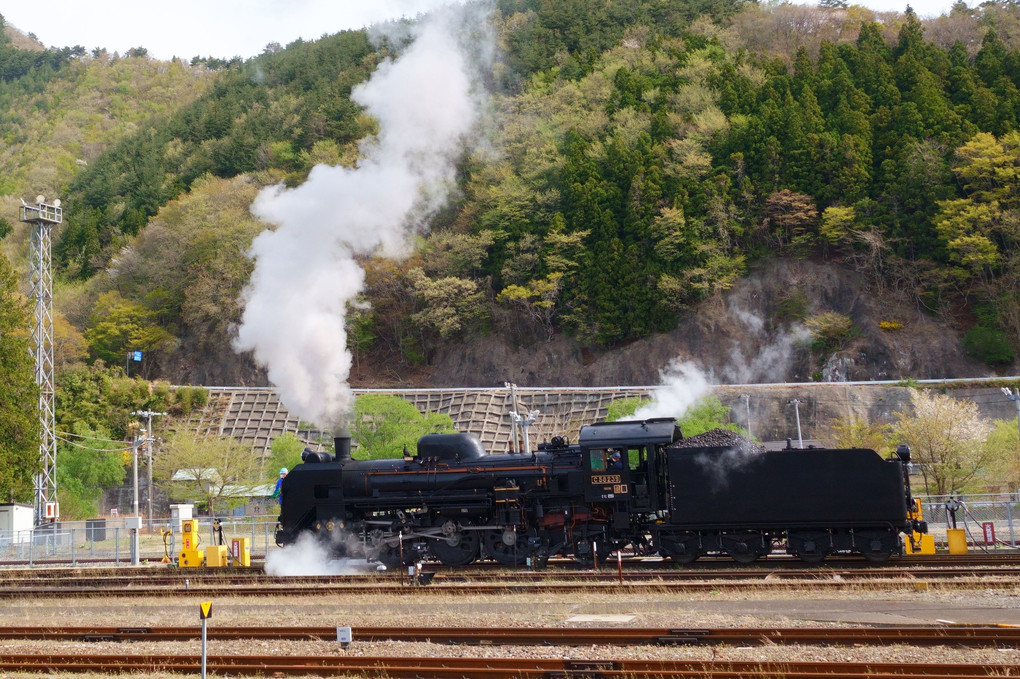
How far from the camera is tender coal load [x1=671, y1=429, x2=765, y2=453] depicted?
19156 mm

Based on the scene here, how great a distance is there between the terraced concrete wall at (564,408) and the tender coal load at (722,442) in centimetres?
2459

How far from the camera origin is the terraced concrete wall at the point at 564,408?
45094mm

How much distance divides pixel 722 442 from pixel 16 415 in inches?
1173

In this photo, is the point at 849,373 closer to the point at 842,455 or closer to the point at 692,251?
the point at 692,251

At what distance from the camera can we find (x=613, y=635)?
1149cm

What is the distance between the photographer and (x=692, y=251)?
5462cm

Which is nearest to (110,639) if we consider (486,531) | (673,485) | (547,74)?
(486,531)

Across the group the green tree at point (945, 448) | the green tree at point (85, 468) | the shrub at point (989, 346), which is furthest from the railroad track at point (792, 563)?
the shrub at point (989, 346)

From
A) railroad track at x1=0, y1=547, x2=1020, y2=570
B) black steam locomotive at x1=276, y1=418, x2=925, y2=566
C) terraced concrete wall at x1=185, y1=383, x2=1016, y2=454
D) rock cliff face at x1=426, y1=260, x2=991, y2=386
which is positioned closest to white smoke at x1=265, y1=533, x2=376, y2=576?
black steam locomotive at x1=276, y1=418, x2=925, y2=566

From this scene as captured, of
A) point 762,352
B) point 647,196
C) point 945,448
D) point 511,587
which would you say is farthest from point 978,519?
point 647,196

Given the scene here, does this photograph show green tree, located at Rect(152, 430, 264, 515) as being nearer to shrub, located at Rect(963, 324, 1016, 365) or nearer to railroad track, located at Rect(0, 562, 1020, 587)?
railroad track, located at Rect(0, 562, 1020, 587)

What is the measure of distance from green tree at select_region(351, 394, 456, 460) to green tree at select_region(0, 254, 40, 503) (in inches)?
518

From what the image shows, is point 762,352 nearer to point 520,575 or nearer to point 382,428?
point 382,428

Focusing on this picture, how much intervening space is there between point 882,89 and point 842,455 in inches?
1758
